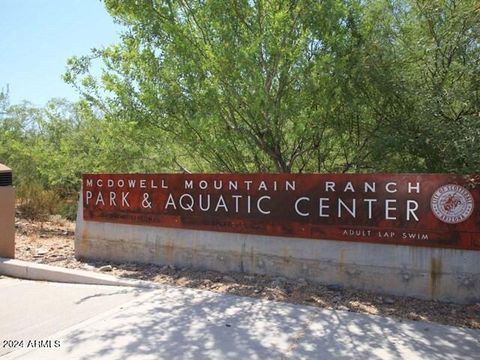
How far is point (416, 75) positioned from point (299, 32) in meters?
1.81

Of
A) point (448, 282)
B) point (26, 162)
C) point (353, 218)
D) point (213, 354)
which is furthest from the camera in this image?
point (26, 162)

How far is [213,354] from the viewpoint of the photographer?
445 centimetres

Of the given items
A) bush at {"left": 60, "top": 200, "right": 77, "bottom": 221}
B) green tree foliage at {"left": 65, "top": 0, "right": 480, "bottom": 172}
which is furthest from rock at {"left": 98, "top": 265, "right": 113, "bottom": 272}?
bush at {"left": 60, "top": 200, "right": 77, "bottom": 221}

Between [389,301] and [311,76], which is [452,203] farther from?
[311,76]

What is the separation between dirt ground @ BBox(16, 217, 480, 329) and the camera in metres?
5.62

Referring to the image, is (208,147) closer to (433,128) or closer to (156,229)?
(156,229)

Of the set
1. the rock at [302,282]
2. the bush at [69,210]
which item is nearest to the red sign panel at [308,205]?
the rock at [302,282]

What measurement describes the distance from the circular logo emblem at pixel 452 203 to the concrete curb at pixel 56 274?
12.2 feet

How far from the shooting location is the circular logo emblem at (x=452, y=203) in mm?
5801

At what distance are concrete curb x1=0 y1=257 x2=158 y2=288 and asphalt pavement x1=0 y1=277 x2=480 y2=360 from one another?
1.88 ft

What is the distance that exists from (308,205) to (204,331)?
2.49 metres

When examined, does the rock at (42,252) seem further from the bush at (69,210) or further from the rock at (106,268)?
the bush at (69,210)

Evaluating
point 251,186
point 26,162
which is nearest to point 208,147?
point 251,186

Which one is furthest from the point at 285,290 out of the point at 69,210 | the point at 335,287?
the point at 69,210
